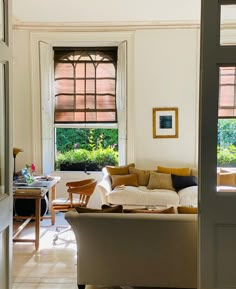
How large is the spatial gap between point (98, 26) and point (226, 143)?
182 inches

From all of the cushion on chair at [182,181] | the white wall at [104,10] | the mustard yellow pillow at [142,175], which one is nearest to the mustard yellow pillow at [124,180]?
the mustard yellow pillow at [142,175]

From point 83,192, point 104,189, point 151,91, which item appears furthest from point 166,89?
point 83,192

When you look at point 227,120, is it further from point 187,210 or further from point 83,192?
point 83,192

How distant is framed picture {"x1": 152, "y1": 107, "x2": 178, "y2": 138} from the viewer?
6.67 meters

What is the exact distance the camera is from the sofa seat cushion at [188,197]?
5.53 meters

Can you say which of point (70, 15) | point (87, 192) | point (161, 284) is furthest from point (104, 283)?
point (70, 15)

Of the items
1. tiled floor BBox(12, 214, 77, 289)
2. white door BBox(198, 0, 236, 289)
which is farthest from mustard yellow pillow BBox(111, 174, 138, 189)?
white door BBox(198, 0, 236, 289)

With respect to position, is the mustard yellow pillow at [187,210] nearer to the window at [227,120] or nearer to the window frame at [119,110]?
the window at [227,120]

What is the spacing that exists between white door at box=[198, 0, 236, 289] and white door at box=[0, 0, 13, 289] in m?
1.43

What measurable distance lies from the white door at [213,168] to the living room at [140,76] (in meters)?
3.86

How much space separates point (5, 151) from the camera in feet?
8.45

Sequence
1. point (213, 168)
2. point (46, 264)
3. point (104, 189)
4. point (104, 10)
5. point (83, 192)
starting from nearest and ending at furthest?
point (213, 168) → point (46, 264) → point (83, 192) → point (104, 189) → point (104, 10)

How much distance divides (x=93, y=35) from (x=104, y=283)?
4.73m

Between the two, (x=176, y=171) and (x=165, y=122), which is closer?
(x=176, y=171)
